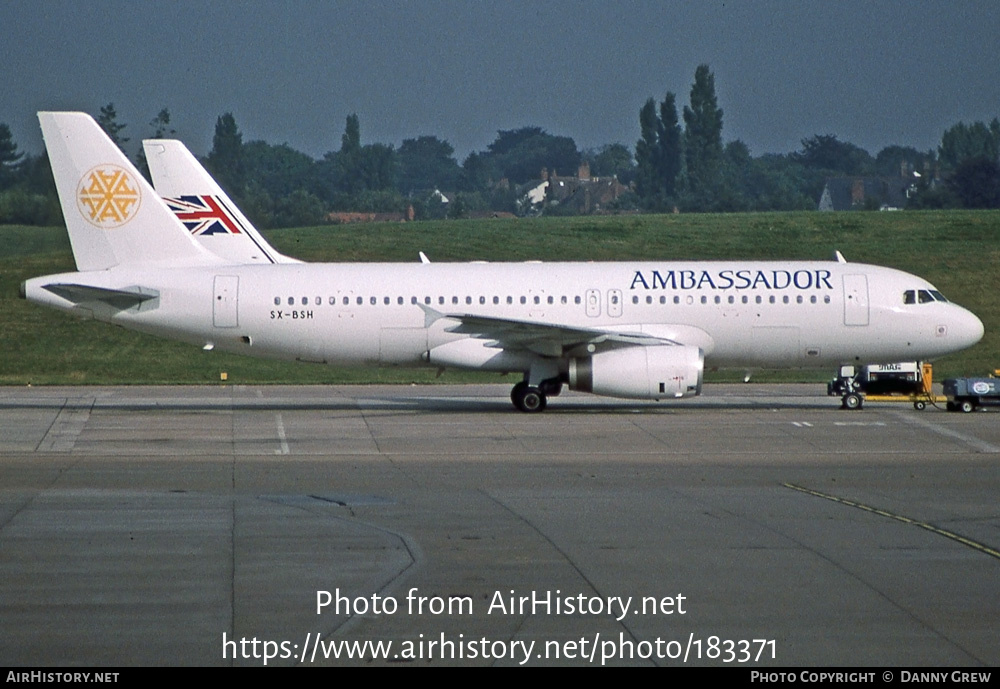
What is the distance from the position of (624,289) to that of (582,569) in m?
19.4

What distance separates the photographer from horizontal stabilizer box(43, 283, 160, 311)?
3083 cm

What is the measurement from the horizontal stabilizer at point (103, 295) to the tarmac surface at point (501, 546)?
3951 mm

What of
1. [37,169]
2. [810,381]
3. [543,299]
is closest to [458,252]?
[37,169]

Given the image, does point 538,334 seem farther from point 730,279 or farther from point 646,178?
point 646,178

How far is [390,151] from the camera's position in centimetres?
17588

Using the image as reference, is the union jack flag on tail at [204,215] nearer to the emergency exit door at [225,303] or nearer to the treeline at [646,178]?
the emergency exit door at [225,303]

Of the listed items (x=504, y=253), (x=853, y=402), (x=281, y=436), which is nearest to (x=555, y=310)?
(x=853, y=402)

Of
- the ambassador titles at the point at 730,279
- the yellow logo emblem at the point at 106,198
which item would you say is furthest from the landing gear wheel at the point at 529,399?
the yellow logo emblem at the point at 106,198

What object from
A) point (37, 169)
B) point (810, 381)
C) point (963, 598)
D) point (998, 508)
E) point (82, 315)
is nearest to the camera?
point (963, 598)

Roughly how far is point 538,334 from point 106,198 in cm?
1072

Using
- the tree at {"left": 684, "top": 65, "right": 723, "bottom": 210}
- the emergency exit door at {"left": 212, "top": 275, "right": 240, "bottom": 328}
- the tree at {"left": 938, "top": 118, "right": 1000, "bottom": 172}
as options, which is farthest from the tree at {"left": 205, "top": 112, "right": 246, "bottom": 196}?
the tree at {"left": 938, "top": 118, "right": 1000, "bottom": 172}

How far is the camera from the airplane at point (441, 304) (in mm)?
31656

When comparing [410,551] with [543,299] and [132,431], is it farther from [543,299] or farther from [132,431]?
[543,299]

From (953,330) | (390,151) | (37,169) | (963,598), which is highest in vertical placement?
(390,151)
